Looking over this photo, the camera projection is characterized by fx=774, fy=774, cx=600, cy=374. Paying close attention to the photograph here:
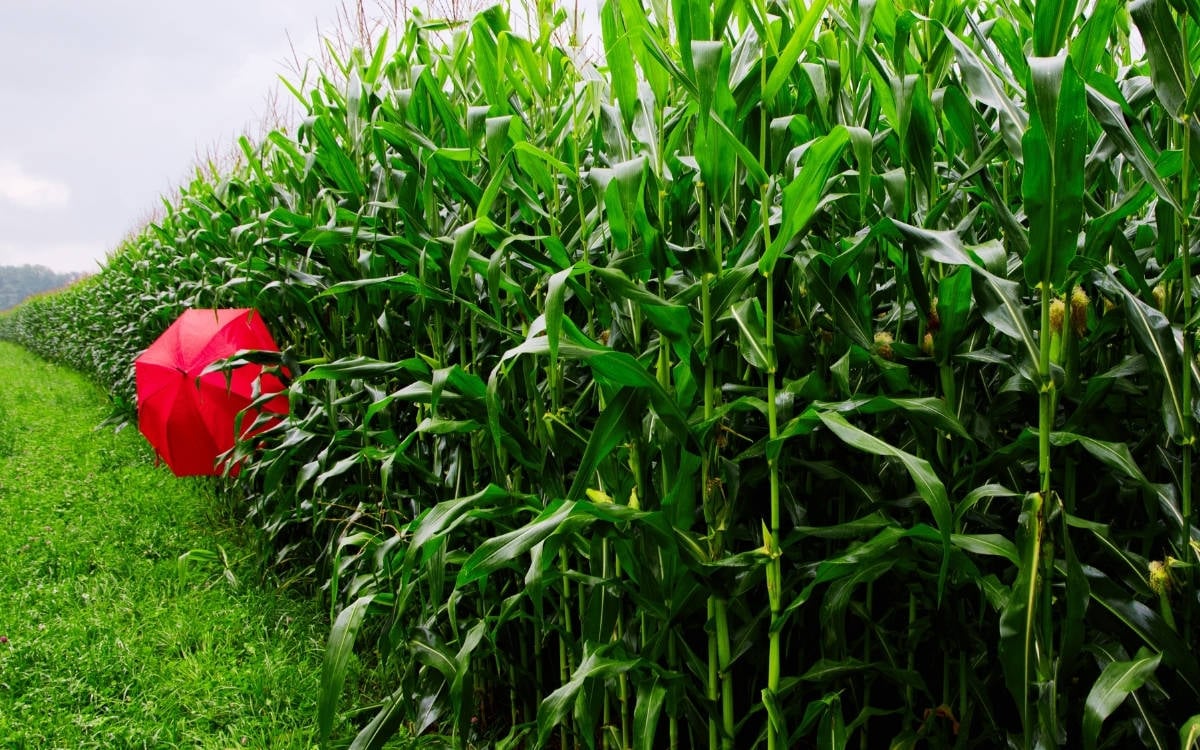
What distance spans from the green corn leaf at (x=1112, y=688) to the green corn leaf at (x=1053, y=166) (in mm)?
472

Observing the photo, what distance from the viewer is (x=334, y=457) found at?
8.23 feet

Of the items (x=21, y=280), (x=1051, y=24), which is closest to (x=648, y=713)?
(x=1051, y=24)

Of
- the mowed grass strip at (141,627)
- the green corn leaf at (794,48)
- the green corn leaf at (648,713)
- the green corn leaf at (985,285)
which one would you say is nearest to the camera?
the green corn leaf at (985,285)

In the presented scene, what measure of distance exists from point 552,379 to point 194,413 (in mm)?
2192

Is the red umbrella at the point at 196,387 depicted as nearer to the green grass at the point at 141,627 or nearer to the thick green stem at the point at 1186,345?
the green grass at the point at 141,627

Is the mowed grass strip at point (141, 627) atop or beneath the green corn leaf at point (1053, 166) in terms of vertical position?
beneath

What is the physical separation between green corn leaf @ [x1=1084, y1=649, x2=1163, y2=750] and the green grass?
1.71 m

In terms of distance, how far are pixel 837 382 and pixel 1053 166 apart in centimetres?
43

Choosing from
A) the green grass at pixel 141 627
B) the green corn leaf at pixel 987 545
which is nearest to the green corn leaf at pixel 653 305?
the green corn leaf at pixel 987 545

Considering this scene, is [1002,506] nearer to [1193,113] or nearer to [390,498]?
[1193,113]

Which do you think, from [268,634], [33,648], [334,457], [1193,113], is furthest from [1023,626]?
[33,648]

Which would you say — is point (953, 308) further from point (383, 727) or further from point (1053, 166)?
point (383, 727)

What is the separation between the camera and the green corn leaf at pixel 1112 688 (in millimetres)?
886

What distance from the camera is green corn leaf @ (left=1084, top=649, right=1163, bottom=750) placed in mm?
886
